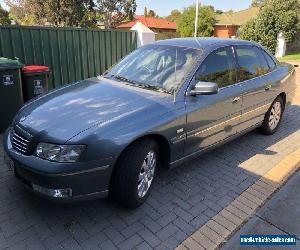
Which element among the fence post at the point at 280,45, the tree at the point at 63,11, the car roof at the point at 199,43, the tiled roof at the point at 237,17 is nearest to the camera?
the car roof at the point at 199,43

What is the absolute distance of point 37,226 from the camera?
304cm

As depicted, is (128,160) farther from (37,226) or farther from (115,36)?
(115,36)

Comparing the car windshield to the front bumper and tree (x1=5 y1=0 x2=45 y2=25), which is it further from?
tree (x1=5 y1=0 x2=45 y2=25)

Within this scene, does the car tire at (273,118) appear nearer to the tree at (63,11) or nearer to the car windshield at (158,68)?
the car windshield at (158,68)

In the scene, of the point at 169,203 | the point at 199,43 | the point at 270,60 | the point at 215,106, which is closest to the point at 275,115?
the point at 270,60

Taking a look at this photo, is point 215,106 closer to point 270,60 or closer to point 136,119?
point 136,119

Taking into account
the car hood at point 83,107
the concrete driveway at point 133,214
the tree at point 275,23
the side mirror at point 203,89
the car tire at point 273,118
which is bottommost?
the concrete driveway at point 133,214

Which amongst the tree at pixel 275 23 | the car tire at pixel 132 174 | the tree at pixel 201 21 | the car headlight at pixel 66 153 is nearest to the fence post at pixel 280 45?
the tree at pixel 275 23

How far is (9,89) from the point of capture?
5.10 m

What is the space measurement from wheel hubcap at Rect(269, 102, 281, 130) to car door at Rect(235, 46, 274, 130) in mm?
309

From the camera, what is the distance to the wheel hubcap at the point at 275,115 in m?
5.59

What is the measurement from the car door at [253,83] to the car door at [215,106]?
0.19 meters

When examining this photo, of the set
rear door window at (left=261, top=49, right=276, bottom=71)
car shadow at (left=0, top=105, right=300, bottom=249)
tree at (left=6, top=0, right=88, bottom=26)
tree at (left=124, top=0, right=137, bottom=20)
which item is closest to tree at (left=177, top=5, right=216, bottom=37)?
tree at (left=124, top=0, right=137, bottom=20)

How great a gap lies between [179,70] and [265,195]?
1.81m
